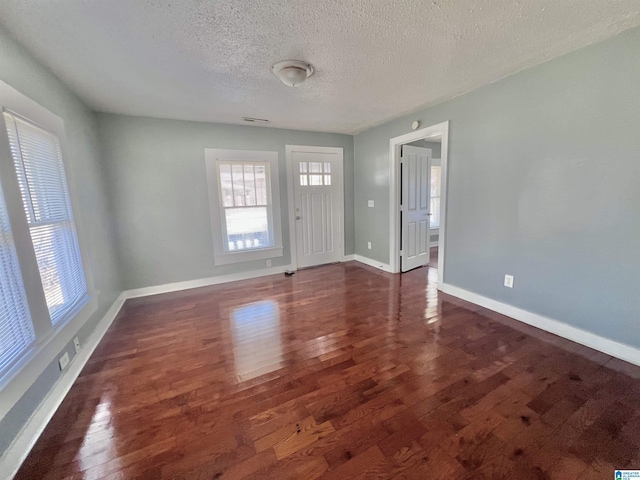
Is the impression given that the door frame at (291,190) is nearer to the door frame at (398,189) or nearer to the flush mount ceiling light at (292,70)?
the door frame at (398,189)

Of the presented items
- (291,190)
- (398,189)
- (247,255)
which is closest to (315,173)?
(291,190)

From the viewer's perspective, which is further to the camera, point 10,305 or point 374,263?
point 374,263

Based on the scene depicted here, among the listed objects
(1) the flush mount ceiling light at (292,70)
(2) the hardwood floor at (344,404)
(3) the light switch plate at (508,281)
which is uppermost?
(1) the flush mount ceiling light at (292,70)

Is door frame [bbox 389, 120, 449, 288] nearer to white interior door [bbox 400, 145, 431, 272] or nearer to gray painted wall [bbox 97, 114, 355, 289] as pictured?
white interior door [bbox 400, 145, 431, 272]

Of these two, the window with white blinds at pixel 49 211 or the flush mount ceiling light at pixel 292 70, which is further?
the flush mount ceiling light at pixel 292 70

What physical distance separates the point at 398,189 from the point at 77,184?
384cm

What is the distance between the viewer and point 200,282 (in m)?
3.93

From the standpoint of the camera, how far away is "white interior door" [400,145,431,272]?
412 cm

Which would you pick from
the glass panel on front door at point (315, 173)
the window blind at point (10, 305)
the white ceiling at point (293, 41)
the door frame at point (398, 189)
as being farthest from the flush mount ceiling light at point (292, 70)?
the glass panel on front door at point (315, 173)

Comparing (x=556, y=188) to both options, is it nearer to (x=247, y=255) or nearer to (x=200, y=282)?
(x=247, y=255)

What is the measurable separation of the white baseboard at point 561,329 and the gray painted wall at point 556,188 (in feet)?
0.18

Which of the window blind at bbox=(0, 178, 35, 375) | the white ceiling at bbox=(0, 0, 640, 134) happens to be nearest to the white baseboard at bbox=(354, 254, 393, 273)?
the white ceiling at bbox=(0, 0, 640, 134)

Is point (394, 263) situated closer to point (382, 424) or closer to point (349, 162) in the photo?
point (349, 162)

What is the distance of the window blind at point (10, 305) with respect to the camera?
1.35 metres
